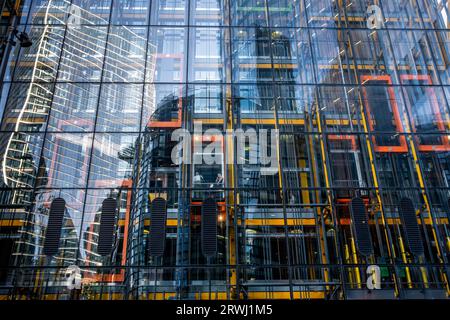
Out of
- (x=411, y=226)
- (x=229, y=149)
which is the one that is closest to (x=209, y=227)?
(x=229, y=149)

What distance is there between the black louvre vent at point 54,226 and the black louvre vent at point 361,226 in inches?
304

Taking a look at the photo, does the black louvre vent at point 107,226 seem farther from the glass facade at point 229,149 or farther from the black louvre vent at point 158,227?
the black louvre vent at point 158,227

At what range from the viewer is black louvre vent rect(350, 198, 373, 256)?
995 cm

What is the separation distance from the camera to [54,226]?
10008 mm

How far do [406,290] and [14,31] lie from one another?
43.5 feet

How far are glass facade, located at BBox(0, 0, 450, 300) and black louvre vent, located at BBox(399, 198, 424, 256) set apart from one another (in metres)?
0.05

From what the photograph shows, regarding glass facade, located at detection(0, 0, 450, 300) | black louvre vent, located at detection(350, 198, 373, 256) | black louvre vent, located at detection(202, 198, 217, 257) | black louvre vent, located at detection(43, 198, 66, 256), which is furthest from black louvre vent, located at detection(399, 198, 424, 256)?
black louvre vent, located at detection(43, 198, 66, 256)

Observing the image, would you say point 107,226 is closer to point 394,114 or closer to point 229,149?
point 229,149

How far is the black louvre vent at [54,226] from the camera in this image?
979 centimetres

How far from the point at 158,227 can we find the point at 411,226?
6.69 metres

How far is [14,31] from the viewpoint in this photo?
1164 centimetres

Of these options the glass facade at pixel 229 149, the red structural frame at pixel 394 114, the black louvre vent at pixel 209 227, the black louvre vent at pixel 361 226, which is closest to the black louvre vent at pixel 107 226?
the glass facade at pixel 229 149

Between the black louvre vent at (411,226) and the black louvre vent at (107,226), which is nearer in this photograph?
the black louvre vent at (107,226)
